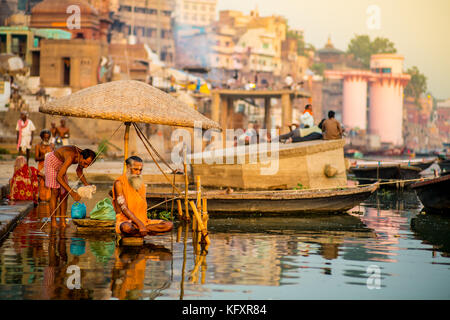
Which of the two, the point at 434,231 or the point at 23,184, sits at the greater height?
the point at 23,184

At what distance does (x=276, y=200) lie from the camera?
543 inches

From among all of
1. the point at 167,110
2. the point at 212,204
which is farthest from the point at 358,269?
the point at 212,204

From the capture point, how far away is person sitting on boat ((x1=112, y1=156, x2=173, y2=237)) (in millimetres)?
8952

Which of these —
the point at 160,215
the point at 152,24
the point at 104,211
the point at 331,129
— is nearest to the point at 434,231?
the point at 331,129

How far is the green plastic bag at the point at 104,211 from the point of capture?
400 inches

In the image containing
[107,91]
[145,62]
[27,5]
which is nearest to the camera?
[107,91]

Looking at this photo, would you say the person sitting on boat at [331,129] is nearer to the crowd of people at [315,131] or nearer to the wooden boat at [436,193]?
the crowd of people at [315,131]

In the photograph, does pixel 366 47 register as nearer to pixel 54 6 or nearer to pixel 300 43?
pixel 300 43

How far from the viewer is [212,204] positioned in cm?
1343

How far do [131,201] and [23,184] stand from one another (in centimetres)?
550

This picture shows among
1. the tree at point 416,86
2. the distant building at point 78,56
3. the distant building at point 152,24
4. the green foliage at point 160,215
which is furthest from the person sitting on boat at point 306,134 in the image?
the tree at point 416,86

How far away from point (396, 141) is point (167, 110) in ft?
290

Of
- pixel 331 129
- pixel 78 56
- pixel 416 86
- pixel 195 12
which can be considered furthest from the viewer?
pixel 416 86

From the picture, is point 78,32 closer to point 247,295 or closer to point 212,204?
point 212,204
